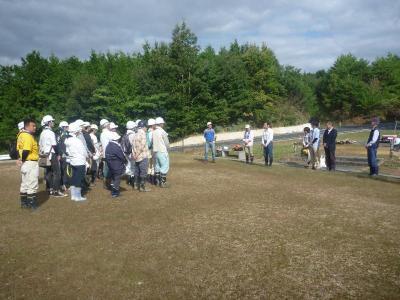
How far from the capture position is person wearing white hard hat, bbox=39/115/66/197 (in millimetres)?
9109

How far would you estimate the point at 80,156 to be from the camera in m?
8.68

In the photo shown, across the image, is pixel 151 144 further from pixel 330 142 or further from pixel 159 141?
pixel 330 142

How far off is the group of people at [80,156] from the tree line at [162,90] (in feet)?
81.2

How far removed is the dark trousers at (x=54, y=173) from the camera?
31.2ft

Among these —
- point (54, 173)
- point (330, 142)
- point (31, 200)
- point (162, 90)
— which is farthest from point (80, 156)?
point (162, 90)

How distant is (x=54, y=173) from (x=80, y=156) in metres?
1.44

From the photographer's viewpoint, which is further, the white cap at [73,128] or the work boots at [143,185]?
the work boots at [143,185]

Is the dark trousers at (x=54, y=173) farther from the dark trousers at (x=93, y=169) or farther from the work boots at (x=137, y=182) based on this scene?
the work boots at (x=137, y=182)

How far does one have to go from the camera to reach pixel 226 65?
42.3 meters

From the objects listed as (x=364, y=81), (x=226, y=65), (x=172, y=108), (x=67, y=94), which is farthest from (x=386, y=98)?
(x=67, y=94)

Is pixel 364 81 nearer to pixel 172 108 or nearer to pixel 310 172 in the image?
pixel 172 108

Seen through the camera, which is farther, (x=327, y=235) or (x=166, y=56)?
(x=166, y=56)

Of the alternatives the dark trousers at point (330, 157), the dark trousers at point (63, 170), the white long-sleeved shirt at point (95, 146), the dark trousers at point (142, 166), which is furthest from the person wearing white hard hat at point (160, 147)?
the dark trousers at point (330, 157)

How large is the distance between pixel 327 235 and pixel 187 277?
2.79 m
